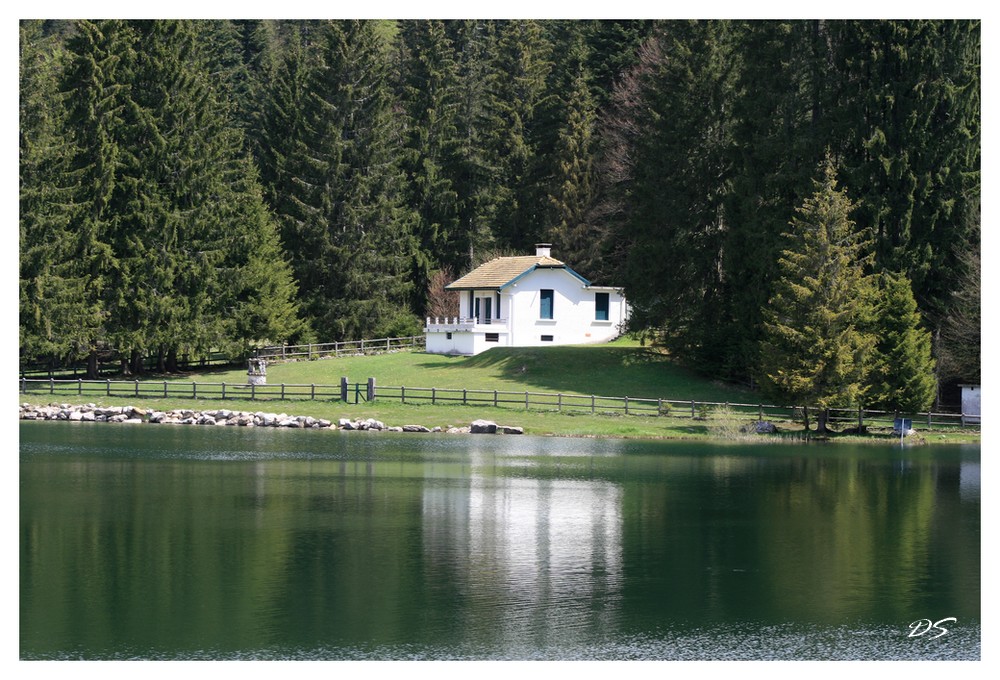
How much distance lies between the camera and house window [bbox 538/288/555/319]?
65125 millimetres

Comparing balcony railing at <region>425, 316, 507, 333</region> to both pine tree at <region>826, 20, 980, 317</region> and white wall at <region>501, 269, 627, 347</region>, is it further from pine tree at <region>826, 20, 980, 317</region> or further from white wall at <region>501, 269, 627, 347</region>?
pine tree at <region>826, 20, 980, 317</region>

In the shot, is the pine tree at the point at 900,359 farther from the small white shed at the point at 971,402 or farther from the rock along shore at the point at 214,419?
the rock along shore at the point at 214,419

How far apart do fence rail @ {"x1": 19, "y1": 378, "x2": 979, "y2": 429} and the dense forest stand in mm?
2051

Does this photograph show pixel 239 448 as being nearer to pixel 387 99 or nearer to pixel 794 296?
pixel 794 296

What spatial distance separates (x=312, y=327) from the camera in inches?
2712

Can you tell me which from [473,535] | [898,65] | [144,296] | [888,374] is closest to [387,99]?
[144,296]

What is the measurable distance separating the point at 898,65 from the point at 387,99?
3423cm

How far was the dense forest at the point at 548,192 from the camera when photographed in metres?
46.5

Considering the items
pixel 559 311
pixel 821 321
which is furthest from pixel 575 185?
pixel 821 321

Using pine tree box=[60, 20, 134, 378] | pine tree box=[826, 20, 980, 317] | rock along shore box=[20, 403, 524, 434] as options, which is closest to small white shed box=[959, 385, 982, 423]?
pine tree box=[826, 20, 980, 317]

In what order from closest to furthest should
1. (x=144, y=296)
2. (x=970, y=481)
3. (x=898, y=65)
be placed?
1. (x=970, y=481)
2. (x=898, y=65)
3. (x=144, y=296)

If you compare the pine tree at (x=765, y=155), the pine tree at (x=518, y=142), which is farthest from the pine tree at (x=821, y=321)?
the pine tree at (x=518, y=142)

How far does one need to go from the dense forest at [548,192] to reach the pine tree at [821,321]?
11cm

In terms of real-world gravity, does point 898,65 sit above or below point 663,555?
above
